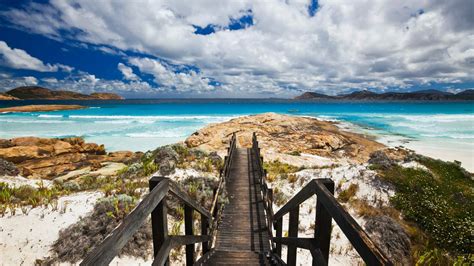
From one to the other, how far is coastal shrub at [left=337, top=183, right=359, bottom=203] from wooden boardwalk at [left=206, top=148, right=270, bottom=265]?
8.75 feet

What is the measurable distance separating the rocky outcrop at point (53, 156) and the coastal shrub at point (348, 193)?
1466cm

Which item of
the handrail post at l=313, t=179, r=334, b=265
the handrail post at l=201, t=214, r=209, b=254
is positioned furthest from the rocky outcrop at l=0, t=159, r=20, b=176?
the handrail post at l=313, t=179, r=334, b=265

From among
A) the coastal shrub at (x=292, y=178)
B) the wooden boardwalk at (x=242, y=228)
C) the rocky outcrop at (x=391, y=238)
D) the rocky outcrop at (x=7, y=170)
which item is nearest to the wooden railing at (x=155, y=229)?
the wooden boardwalk at (x=242, y=228)

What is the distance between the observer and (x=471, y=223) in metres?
5.96

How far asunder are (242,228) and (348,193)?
3.93 meters

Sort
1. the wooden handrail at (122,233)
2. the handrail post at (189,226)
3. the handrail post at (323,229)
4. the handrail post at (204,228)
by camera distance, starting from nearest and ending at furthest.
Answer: the wooden handrail at (122,233) < the handrail post at (323,229) < the handrail post at (189,226) < the handrail post at (204,228)

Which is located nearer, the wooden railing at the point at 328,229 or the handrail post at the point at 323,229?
the wooden railing at the point at 328,229

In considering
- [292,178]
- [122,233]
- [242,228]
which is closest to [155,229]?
[122,233]

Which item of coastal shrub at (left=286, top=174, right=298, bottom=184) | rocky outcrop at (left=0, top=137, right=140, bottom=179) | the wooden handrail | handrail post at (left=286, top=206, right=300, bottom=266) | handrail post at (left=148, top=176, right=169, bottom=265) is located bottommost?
rocky outcrop at (left=0, top=137, right=140, bottom=179)

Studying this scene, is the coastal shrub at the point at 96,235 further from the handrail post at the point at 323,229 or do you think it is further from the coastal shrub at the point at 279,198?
the handrail post at the point at 323,229

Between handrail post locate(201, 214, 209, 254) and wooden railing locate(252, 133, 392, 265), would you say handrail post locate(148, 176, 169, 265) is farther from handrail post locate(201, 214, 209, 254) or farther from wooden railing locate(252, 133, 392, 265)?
handrail post locate(201, 214, 209, 254)

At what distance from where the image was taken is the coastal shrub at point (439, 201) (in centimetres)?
578

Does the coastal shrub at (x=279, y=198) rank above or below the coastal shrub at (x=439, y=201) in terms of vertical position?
below

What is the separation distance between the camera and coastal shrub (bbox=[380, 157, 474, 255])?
19.0 ft
